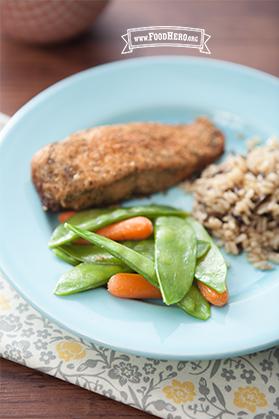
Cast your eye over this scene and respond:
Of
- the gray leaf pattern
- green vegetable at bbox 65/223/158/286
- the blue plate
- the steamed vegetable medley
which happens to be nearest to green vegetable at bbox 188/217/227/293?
the steamed vegetable medley

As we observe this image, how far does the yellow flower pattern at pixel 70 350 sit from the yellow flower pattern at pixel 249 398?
712 millimetres

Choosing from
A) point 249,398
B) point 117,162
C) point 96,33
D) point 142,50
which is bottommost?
point 249,398

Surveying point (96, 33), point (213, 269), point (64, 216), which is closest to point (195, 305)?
point (213, 269)

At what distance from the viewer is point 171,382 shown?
261 centimetres

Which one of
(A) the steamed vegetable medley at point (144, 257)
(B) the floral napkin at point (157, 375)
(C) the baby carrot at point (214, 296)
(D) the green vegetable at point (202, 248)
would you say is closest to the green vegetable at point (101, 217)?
(A) the steamed vegetable medley at point (144, 257)

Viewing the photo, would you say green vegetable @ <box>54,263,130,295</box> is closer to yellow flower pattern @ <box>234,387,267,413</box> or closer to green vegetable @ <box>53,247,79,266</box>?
green vegetable @ <box>53,247,79,266</box>

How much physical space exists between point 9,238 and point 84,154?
64 cm

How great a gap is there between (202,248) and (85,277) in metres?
0.61

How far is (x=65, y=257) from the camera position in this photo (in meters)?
2.95

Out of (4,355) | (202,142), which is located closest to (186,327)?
(4,355)

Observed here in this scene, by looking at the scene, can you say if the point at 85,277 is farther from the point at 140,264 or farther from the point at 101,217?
the point at 101,217

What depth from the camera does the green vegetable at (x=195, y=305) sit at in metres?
2.69

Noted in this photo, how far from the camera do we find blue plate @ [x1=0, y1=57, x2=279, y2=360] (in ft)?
8.46

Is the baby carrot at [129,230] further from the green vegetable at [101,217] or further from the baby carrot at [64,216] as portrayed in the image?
the baby carrot at [64,216]
